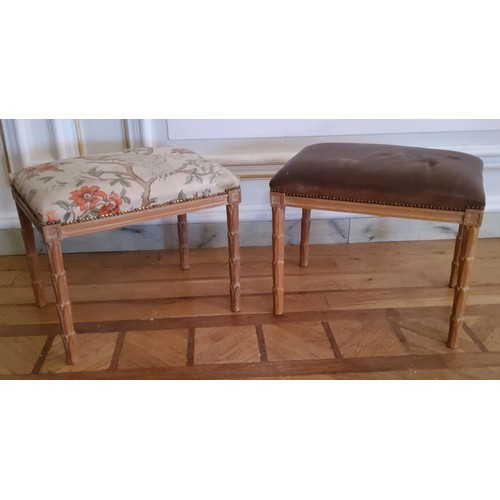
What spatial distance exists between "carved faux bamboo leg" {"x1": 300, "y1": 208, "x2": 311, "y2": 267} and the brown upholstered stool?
0.89 feet

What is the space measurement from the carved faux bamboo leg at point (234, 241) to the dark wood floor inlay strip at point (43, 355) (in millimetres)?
448

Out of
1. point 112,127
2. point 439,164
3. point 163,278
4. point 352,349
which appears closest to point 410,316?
point 352,349

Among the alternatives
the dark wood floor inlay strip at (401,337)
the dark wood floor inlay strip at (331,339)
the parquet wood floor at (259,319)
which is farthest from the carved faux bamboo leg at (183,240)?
the dark wood floor inlay strip at (401,337)

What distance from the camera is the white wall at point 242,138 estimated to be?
161cm

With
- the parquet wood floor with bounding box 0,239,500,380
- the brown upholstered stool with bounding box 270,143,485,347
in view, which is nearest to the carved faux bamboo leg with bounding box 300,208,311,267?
the parquet wood floor with bounding box 0,239,500,380

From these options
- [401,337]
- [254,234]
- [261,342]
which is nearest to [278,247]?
[261,342]

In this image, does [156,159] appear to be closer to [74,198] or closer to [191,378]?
[74,198]

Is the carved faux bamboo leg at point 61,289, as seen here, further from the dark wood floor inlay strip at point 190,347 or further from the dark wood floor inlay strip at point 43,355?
the dark wood floor inlay strip at point 190,347

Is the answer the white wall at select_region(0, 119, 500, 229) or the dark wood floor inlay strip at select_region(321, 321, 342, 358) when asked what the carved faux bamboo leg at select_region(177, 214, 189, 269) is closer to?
the white wall at select_region(0, 119, 500, 229)

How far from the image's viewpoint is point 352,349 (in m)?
1.25

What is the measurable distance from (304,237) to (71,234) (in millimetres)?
715

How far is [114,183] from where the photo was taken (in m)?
1.16

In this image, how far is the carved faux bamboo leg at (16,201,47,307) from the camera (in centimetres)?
136

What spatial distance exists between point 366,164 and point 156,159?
1.60ft
